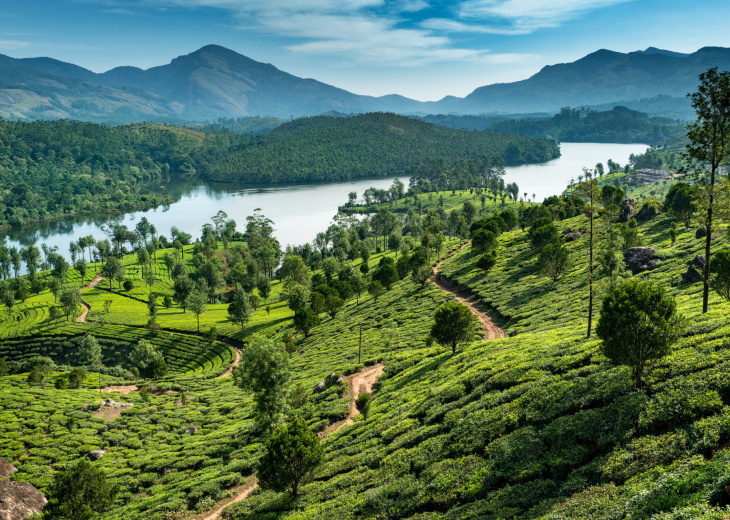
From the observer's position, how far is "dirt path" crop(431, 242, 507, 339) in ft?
215

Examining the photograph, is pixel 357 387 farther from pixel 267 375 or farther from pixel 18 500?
pixel 18 500

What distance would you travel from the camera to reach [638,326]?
79.5ft

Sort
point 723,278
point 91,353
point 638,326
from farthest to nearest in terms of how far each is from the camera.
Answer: point 91,353, point 723,278, point 638,326

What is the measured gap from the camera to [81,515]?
3203 cm

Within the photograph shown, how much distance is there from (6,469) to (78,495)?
20928 mm

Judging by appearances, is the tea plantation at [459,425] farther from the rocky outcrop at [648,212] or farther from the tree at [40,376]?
the rocky outcrop at [648,212]

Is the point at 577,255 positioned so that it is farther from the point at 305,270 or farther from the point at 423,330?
the point at 305,270

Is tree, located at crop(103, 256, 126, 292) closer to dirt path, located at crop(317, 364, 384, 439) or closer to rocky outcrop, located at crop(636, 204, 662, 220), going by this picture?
dirt path, located at crop(317, 364, 384, 439)

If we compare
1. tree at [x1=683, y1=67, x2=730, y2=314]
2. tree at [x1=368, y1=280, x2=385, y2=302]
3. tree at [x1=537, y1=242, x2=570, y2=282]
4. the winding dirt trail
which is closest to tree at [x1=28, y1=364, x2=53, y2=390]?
the winding dirt trail

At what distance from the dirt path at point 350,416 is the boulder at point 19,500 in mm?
17270

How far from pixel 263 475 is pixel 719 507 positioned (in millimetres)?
26868

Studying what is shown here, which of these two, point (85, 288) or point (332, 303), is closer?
point (332, 303)

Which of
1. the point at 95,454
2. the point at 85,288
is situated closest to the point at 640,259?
the point at 95,454

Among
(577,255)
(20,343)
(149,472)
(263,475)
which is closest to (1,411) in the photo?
(149,472)
